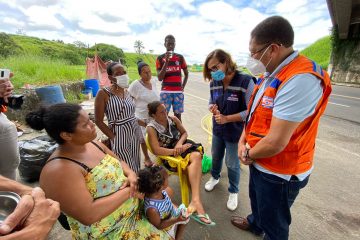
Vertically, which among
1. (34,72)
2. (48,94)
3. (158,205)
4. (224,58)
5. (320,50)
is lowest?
(158,205)

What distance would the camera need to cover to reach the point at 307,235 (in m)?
2.30

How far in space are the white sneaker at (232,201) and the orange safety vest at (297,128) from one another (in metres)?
1.28

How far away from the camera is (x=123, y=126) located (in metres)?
2.81

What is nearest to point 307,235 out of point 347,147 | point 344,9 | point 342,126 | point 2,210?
point 2,210

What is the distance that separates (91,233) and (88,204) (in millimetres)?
289

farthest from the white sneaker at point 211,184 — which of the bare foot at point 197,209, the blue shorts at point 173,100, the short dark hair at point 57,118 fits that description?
the short dark hair at point 57,118

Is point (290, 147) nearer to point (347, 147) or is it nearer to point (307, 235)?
point (307, 235)

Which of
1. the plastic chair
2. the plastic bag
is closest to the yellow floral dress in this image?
the plastic chair

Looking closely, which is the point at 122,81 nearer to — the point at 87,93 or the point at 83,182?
the point at 83,182

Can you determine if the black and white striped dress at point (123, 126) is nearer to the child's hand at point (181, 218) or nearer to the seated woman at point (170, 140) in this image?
the seated woman at point (170, 140)

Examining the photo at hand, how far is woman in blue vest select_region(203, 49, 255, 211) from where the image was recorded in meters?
2.39

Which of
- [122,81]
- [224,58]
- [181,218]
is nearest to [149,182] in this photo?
[181,218]

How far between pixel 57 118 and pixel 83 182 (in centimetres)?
47

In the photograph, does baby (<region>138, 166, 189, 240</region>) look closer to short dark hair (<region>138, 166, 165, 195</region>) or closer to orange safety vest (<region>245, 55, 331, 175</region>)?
short dark hair (<region>138, 166, 165, 195</region>)
